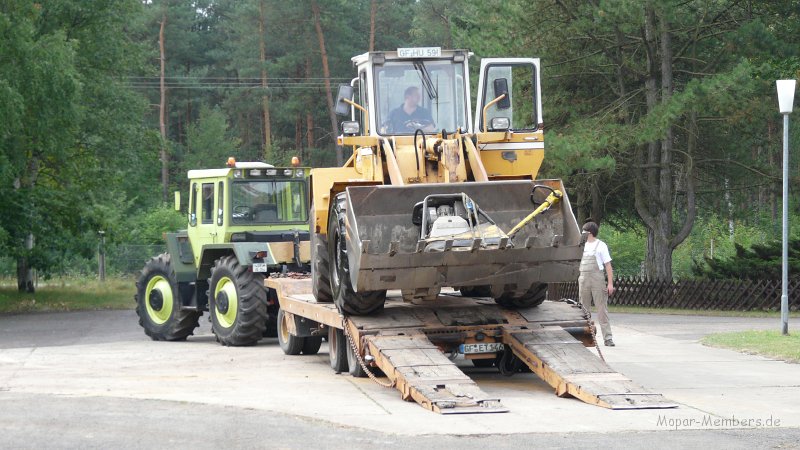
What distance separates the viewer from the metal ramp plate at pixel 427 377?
1112 cm

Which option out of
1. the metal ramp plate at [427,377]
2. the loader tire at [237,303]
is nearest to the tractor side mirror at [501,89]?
the metal ramp plate at [427,377]

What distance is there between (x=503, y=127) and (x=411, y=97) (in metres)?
1.19

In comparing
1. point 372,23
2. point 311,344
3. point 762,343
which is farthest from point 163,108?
point 762,343

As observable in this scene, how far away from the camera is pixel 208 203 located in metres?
20.1

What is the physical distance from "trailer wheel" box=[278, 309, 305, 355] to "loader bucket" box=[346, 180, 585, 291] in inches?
168

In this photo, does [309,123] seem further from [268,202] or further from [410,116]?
[410,116]

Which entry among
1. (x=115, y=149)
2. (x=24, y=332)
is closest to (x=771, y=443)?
(x=24, y=332)

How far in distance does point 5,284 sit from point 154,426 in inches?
1301

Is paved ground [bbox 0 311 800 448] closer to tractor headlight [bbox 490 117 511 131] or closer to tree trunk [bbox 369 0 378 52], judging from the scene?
tractor headlight [bbox 490 117 511 131]

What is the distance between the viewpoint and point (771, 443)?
955 centimetres

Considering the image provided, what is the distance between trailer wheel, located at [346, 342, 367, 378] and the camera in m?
14.0

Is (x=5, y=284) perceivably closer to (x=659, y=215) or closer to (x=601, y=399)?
(x=659, y=215)

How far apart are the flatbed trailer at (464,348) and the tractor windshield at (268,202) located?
387cm

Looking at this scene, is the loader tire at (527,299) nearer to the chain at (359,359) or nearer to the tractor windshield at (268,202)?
the chain at (359,359)
